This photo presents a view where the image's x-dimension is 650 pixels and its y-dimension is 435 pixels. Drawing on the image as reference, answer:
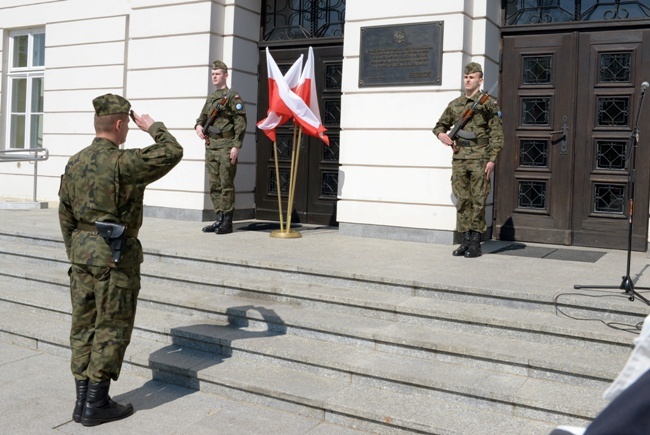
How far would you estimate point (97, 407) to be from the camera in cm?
459

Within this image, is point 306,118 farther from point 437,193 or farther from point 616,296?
point 616,296

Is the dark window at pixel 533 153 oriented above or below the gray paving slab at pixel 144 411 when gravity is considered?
above

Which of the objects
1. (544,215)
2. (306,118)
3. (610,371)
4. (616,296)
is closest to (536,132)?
(544,215)

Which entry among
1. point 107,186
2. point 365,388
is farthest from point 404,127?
point 107,186

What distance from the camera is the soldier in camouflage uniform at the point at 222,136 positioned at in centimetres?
961

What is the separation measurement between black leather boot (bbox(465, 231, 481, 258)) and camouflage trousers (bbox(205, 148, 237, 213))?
3376 mm

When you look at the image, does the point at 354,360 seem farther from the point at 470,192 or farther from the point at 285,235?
the point at 285,235

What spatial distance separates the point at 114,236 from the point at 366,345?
2.07 metres

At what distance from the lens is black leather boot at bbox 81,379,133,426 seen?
457cm

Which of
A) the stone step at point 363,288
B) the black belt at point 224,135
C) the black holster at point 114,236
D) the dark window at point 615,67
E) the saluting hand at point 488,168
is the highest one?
the dark window at point 615,67

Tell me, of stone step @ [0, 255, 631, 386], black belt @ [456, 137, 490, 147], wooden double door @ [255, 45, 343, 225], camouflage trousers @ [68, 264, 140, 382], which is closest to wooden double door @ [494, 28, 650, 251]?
black belt @ [456, 137, 490, 147]

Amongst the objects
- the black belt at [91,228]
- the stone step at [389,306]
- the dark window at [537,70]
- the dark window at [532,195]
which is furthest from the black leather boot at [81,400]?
the dark window at [537,70]

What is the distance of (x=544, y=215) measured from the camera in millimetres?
9367

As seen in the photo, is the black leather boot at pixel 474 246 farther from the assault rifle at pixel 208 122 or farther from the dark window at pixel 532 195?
the assault rifle at pixel 208 122
